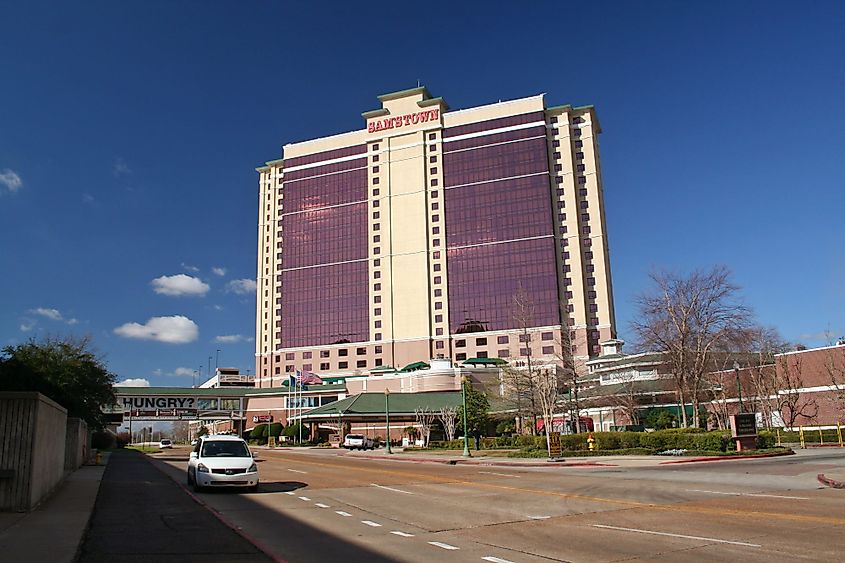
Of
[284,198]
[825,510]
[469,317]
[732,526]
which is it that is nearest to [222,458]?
[732,526]

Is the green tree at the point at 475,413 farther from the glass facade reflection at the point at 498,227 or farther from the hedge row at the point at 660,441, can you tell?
the glass facade reflection at the point at 498,227

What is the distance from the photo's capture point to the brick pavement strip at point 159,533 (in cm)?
1044

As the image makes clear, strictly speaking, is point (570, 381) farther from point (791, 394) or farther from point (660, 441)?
point (660, 441)

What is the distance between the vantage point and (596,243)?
12775 centimetres

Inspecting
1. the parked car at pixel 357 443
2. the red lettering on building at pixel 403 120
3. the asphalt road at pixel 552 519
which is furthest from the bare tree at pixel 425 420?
the red lettering on building at pixel 403 120

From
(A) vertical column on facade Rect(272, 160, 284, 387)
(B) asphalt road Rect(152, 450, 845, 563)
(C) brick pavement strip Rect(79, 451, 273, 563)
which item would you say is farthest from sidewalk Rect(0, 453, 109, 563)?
(A) vertical column on facade Rect(272, 160, 284, 387)

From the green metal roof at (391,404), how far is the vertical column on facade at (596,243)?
40066mm

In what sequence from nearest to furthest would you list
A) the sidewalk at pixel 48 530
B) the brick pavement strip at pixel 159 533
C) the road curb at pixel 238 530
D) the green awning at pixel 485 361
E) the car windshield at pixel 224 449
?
the sidewalk at pixel 48 530
the road curb at pixel 238 530
the brick pavement strip at pixel 159 533
the car windshield at pixel 224 449
the green awning at pixel 485 361

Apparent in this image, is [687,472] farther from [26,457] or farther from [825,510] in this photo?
[26,457]

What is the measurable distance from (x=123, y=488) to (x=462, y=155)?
4720 inches

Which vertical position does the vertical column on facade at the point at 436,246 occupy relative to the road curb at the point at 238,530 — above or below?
above

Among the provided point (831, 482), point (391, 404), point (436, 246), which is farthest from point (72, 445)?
point (436, 246)

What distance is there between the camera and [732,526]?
12094 mm

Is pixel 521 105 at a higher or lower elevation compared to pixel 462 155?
higher
